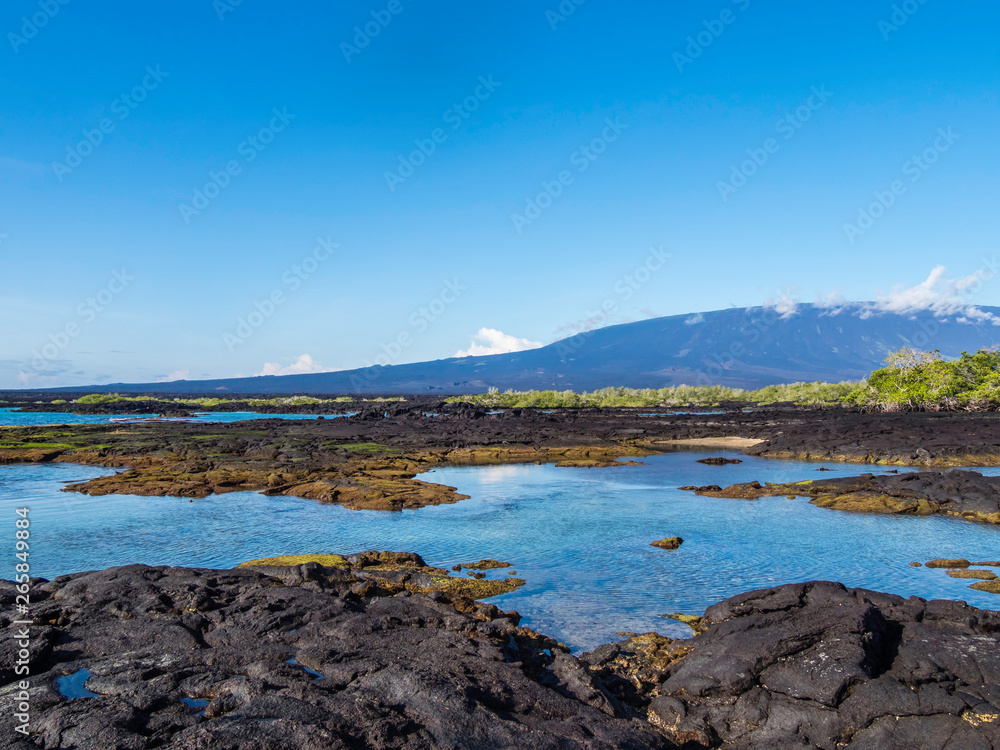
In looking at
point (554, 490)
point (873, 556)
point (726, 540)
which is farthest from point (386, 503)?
point (873, 556)

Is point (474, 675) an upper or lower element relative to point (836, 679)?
upper

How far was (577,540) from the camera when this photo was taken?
61.2 feet

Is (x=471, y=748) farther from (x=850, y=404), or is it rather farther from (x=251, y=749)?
(x=850, y=404)

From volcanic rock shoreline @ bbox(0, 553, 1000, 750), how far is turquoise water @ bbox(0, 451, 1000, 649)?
205 centimetres

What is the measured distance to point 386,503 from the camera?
2439 cm

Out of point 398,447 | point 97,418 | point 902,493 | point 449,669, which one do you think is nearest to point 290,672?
point 449,669

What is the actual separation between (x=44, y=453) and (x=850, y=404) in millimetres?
87974

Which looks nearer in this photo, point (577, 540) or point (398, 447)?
point (577, 540)

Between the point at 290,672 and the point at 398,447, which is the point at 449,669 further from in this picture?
the point at 398,447

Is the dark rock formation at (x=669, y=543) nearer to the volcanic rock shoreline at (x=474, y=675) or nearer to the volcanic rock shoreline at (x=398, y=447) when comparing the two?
the volcanic rock shoreline at (x=474, y=675)

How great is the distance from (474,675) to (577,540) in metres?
10.8

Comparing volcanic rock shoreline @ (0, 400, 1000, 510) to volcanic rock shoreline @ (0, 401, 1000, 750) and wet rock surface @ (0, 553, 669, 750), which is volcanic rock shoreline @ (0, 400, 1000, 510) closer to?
volcanic rock shoreline @ (0, 401, 1000, 750)

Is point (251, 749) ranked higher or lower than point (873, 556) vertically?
higher

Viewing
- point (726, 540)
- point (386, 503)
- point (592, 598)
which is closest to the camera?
point (592, 598)
